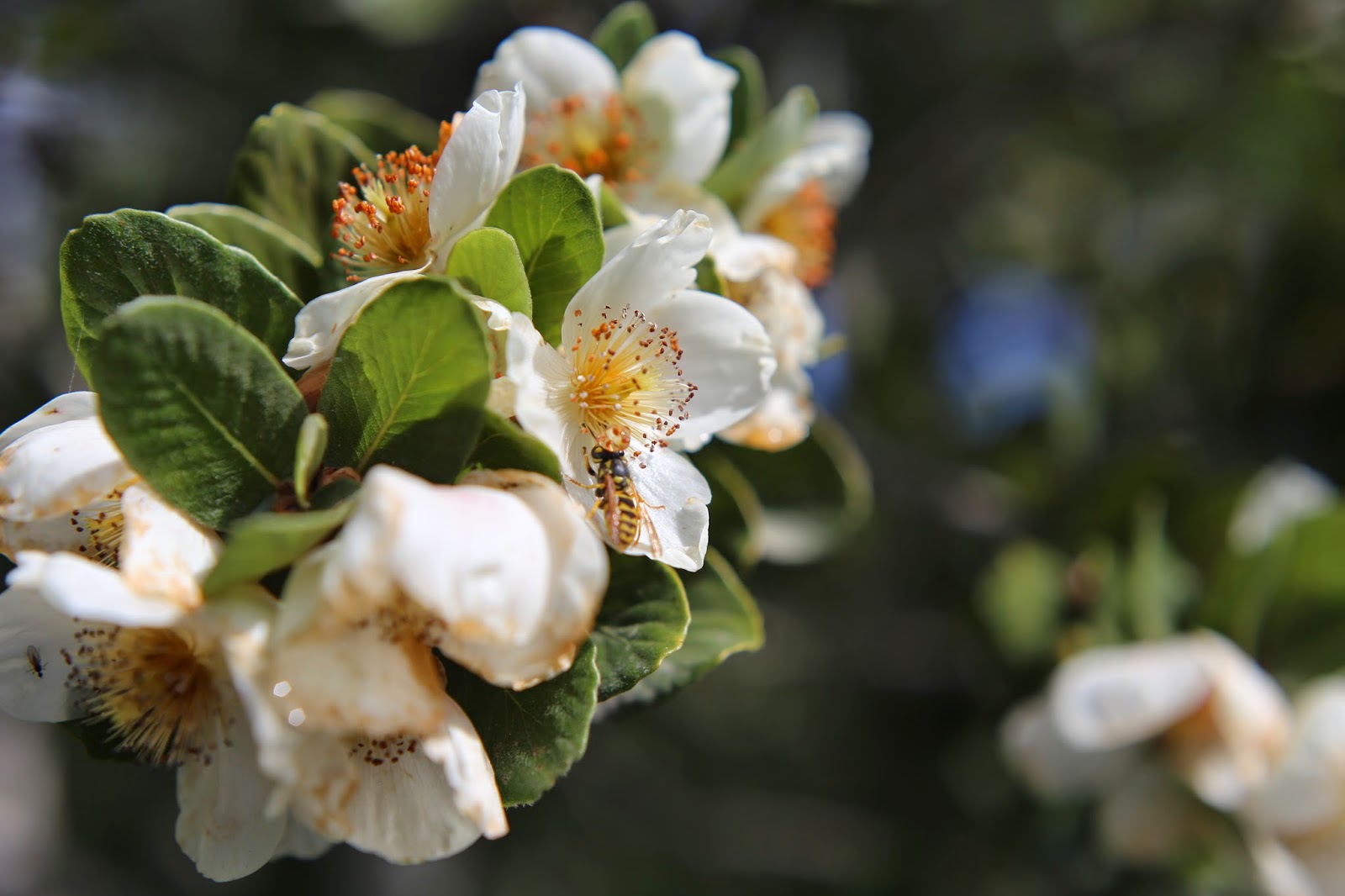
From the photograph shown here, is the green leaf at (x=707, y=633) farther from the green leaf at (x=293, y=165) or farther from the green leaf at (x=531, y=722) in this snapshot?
the green leaf at (x=293, y=165)

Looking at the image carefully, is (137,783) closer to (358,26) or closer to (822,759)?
(822,759)

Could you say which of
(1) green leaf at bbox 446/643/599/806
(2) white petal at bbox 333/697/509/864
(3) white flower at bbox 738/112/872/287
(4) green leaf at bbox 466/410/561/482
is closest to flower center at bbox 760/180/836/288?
(3) white flower at bbox 738/112/872/287

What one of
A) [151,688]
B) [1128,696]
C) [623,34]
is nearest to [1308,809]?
[1128,696]

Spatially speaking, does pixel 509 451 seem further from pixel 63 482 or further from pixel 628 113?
pixel 628 113

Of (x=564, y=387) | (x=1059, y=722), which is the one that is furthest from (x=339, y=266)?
(x=1059, y=722)

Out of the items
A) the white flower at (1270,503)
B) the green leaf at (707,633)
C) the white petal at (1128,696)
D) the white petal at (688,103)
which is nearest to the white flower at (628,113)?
the white petal at (688,103)
